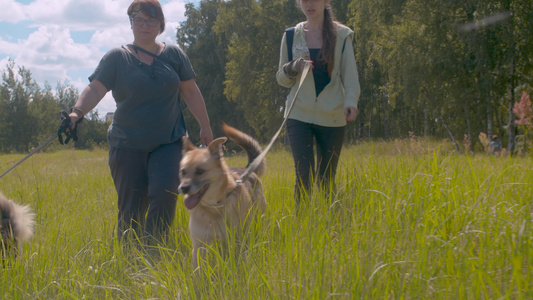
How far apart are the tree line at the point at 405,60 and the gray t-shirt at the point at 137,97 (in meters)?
8.52

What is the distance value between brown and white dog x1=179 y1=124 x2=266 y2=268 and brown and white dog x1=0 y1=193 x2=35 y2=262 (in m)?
A: 1.16

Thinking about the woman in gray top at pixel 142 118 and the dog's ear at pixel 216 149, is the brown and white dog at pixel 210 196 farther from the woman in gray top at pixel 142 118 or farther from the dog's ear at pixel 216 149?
the woman in gray top at pixel 142 118

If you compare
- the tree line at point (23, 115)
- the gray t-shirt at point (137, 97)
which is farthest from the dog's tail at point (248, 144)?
the tree line at point (23, 115)

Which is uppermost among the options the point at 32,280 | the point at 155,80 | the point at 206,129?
the point at 155,80

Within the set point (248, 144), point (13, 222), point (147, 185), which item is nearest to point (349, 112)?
point (248, 144)

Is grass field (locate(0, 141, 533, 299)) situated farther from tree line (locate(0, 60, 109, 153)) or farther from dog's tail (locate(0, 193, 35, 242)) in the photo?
tree line (locate(0, 60, 109, 153))

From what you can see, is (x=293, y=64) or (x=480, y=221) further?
(x=293, y=64)

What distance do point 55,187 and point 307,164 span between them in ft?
15.6

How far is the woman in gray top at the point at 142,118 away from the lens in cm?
367

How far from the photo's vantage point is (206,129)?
13.8ft

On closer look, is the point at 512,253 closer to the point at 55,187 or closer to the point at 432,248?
the point at 432,248

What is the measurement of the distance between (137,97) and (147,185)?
2.59ft

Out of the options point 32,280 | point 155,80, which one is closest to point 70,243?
point 32,280

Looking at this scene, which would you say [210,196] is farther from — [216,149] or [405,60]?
[405,60]
